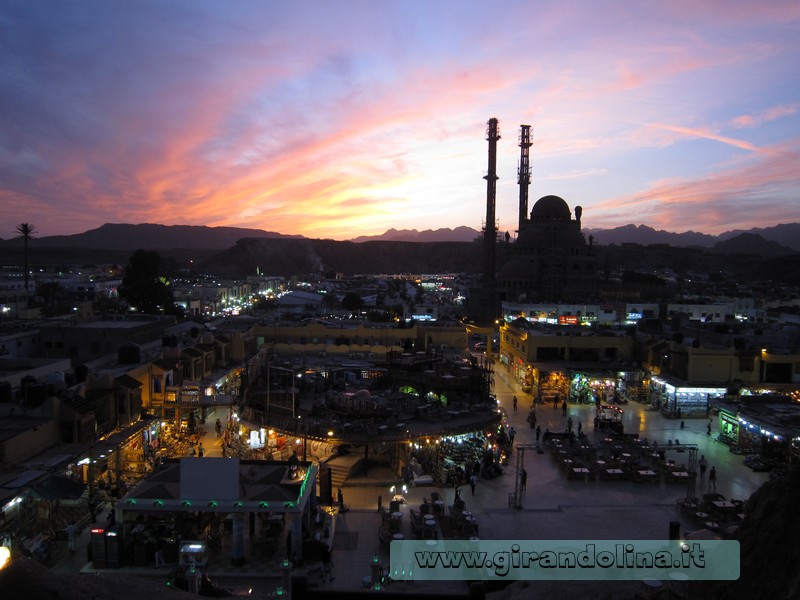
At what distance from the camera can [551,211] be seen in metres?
57.6

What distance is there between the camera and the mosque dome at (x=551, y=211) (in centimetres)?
5753

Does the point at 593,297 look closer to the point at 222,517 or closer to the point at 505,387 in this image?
the point at 505,387

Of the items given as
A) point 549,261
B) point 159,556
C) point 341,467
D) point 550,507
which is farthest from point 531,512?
point 549,261

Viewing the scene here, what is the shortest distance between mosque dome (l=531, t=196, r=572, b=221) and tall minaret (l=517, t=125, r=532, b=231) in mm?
1869

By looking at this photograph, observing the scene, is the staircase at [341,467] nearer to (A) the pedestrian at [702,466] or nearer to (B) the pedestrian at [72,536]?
(B) the pedestrian at [72,536]

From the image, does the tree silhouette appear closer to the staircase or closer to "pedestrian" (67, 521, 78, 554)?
the staircase

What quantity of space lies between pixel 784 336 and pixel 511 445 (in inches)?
699

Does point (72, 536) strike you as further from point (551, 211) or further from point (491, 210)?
point (551, 211)

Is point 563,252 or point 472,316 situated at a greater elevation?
point 563,252

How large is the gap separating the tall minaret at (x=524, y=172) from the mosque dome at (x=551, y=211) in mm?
1869

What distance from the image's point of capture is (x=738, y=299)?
1950 inches

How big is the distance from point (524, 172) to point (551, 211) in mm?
5320

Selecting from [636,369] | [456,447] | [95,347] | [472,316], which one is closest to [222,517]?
[456,447]

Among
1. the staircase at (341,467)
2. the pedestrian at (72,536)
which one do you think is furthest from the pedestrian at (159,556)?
the staircase at (341,467)
